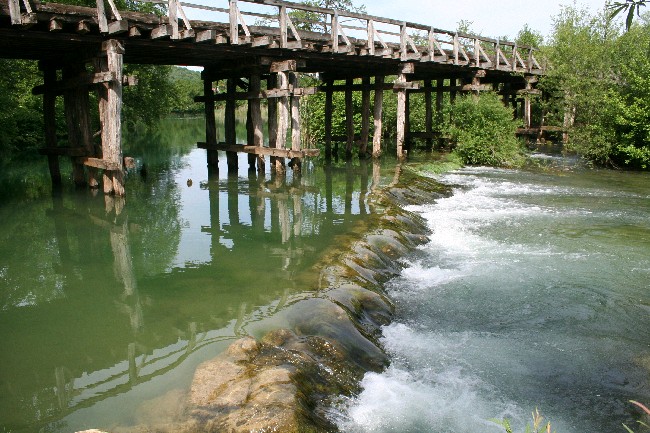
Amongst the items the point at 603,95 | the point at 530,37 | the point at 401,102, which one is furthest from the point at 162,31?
the point at 530,37

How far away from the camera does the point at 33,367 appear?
206 inches

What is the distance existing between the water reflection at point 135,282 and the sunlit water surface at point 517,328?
67.9 inches

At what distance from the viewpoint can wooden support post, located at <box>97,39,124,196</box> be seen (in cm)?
1184

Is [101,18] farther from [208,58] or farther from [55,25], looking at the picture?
[208,58]

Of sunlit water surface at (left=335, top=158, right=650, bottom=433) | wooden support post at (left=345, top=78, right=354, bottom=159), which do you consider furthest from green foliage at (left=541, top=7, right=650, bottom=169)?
wooden support post at (left=345, top=78, right=354, bottom=159)

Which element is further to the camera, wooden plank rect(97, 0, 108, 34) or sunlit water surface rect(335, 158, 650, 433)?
wooden plank rect(97, 0, 108, 34)

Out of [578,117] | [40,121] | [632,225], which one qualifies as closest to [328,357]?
[632,225]

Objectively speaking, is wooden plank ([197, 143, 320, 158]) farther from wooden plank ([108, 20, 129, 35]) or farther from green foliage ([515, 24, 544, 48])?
green foliage ([515, 24, 544, 48])

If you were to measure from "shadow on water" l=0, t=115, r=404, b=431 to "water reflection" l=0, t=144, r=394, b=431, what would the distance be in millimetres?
20

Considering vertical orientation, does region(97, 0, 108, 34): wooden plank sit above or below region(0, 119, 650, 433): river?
above

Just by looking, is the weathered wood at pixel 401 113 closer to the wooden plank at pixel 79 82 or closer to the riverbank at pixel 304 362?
the wooden plank at pixel 79 82

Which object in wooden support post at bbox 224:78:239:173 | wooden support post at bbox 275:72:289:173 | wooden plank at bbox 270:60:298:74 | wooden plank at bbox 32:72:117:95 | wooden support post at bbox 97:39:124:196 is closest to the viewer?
wooden plank at bbox 32:72:117:95

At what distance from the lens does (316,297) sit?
682cm

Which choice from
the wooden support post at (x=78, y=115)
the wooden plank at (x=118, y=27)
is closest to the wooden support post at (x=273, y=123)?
the wooden support post at (x=78, y=115)
